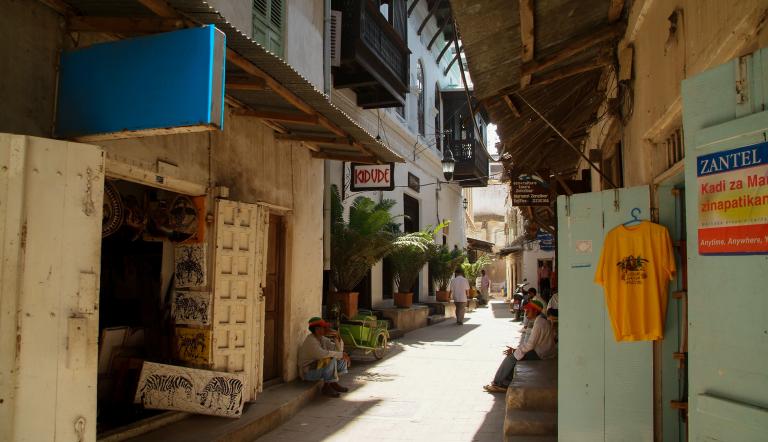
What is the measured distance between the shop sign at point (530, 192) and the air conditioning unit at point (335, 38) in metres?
4.40

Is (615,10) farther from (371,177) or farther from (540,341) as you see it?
(371,177)

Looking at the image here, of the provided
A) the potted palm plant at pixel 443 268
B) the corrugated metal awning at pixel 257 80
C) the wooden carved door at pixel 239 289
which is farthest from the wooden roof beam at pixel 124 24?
the potted palm plant at pixel 443 268

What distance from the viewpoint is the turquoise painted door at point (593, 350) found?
14.5 ft

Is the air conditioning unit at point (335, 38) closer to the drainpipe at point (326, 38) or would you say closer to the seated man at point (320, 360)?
the drainpipe at point (326, 38)

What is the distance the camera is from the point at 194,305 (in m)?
6.28

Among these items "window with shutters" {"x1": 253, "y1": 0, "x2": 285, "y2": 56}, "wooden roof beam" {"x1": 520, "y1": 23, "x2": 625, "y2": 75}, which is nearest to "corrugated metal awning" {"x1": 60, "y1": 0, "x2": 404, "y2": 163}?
"window with shutters" {"x1": 253, "y1": 0, "x2": 285, "y2": 56}

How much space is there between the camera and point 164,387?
573 centimetres

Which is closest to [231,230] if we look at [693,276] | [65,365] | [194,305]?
[194,305]

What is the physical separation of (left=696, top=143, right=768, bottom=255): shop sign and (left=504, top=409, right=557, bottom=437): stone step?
352 centimetres

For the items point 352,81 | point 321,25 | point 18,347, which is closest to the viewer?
point 18,347

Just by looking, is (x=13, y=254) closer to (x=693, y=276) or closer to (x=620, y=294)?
(x=693, y=276)

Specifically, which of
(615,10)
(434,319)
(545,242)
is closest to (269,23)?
(615,10)

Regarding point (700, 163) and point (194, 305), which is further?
point (194, 305)

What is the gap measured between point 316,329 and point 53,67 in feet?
16.3
